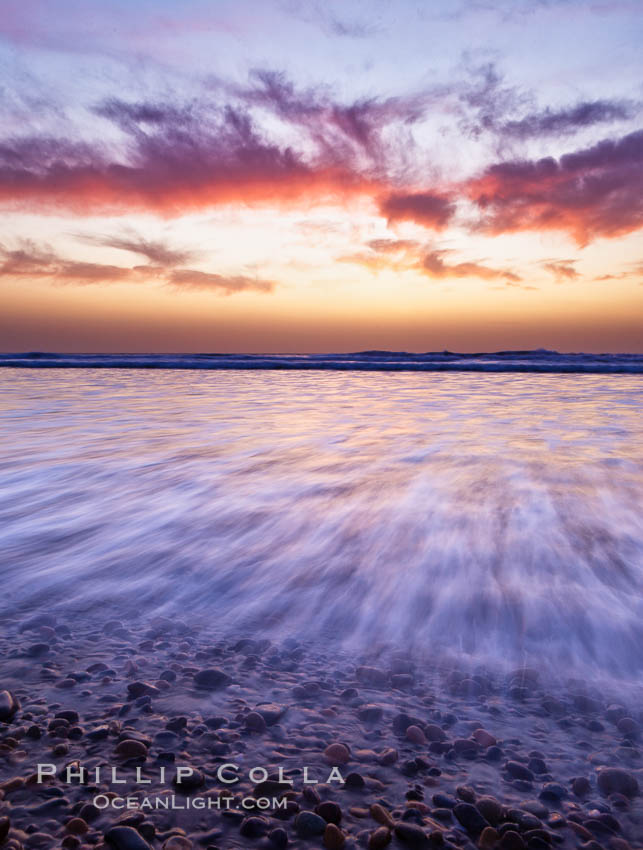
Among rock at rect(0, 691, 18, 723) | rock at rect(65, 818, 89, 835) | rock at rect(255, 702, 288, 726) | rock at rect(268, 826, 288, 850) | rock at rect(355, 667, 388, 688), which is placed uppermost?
rock at rect(0, 691, 18, 723)

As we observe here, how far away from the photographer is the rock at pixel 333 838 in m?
0.91

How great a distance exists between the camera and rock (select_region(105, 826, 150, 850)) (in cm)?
89

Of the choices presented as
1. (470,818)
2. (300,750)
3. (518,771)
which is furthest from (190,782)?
(518,771)

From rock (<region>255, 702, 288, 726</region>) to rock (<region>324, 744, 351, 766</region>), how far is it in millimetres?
154

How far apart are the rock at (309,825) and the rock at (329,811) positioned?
0.04 feet

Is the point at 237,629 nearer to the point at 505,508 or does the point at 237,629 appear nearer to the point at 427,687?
the point at 427,687

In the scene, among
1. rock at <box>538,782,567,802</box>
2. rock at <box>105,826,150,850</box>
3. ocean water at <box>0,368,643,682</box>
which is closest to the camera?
rock at <box>105,826,150,850</box>

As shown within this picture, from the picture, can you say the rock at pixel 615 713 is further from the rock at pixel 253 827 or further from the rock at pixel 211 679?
the rock at pixel 211 679

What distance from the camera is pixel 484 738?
117 cm

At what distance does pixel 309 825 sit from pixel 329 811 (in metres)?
0.05

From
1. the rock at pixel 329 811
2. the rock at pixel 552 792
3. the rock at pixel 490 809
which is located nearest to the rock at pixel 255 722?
the rock at pixel 329 811

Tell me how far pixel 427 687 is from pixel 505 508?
1.67m

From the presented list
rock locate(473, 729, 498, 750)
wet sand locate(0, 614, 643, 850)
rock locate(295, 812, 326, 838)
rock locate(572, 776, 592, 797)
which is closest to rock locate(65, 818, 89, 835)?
wet sand locate(0, 614, 643, 850)

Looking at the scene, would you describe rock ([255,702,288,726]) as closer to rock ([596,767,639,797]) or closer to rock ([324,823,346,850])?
rock ([324,823,346,850])
